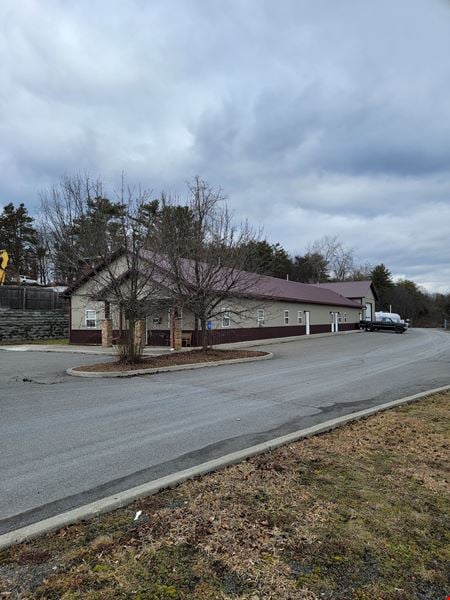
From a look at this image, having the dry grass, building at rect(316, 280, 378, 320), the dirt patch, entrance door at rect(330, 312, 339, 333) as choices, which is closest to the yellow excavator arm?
the dirt patch

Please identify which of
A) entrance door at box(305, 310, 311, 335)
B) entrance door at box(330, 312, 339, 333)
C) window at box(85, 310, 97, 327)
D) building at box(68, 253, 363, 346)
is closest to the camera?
building at box(68, 253, 363, 346)

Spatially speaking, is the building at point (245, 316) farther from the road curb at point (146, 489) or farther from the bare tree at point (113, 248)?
the road curb at point (146, 489)

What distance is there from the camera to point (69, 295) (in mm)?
27141

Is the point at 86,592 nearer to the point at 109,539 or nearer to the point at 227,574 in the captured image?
the point at 109,539

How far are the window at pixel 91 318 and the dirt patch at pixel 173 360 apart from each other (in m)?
10.9

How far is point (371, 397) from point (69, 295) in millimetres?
22518

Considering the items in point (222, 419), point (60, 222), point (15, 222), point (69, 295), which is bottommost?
point (222, 419)

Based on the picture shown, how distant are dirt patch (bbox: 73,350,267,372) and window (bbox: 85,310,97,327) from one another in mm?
10878

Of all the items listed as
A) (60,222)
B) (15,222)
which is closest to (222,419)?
(60,222)

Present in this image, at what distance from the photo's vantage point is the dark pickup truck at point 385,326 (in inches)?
1599

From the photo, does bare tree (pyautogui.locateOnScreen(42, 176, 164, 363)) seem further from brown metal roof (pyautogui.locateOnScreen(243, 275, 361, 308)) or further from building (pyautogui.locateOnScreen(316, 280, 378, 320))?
building (pyautogui.locateOnScreen(316, 280, 378, 320))

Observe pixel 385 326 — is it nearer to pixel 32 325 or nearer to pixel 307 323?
pixel 307 323

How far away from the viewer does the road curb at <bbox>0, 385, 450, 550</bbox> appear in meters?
3.37

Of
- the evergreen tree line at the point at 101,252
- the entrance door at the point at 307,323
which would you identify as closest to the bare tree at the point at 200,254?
the evergreen tree line at the point at 101,252
